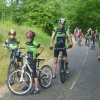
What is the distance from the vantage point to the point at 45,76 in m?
11.4

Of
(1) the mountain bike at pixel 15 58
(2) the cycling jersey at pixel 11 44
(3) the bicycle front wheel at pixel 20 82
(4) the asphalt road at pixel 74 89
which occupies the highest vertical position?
(2) the cycling jersey at pixel 11 44

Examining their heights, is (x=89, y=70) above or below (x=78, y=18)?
below

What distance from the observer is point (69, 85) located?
12.1 meters

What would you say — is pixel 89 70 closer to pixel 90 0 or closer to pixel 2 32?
pixel 2 32

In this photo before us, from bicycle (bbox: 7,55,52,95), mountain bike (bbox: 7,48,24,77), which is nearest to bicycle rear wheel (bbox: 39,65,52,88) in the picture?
bicycle (bbox: 7,55,52,95)

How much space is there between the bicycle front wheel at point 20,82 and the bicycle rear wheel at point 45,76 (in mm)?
706

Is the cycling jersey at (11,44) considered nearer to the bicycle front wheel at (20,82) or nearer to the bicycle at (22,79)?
the bicycle at (22,79)


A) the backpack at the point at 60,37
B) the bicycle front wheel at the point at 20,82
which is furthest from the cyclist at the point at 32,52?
the backpack at the point at 60,37

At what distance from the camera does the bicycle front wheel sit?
10367 millimetres

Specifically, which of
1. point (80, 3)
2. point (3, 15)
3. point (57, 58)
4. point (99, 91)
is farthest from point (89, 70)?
point (80, 3)

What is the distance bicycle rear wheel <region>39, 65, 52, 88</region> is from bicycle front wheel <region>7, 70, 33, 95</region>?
2.32 feet

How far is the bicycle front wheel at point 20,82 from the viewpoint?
10.4 meters

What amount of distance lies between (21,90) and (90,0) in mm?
60632

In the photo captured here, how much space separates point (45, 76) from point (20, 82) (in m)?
1.13
